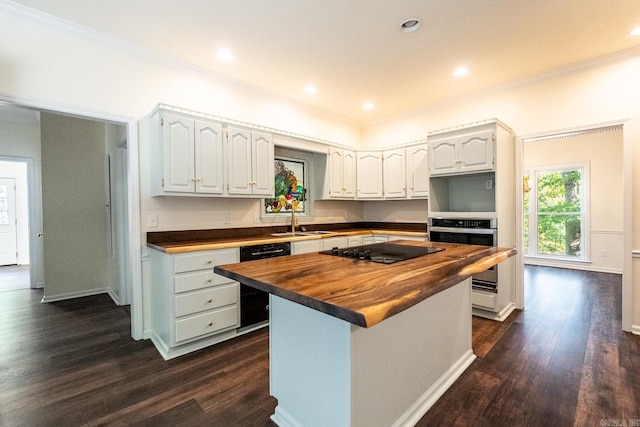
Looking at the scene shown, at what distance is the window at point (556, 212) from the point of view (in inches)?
228

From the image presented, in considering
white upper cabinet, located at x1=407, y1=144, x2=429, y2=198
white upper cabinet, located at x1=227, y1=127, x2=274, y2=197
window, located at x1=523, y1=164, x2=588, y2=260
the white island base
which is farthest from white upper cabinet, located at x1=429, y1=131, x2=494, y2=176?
window, located at x1=523, y1=164, x2=588, y2=260

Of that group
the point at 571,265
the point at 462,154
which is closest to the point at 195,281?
the point at 462,154

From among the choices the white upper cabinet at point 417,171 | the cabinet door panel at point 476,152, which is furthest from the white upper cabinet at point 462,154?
the white upper cabinet at point 417,171

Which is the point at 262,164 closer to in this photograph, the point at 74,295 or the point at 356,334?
the point at 356,334

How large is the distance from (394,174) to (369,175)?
39 cm

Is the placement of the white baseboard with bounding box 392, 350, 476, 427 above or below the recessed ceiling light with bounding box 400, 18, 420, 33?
below

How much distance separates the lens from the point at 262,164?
3293 millimetres

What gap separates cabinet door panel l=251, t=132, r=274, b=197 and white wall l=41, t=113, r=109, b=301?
2.79 metres

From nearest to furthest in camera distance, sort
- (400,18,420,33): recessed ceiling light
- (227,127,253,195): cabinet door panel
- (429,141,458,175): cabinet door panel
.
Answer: (400,18,420,33): recessed ceiling light < (227,127,253,195): cabinet door panel < (429,141,458,175): cabinet door panel

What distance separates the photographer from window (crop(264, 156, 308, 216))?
3.92 meters

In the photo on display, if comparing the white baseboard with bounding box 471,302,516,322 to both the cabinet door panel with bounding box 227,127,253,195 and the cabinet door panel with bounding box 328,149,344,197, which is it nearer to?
the cabinet door panel with bounding box 328,149,344,197

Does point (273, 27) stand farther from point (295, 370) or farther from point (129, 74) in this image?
point (295, 370)

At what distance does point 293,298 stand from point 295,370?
0.72m

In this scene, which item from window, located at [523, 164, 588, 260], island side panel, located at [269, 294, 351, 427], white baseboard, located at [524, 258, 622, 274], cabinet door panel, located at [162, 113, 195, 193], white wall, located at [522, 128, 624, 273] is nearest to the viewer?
island side panel, located at [269, 294, 351, 427]
